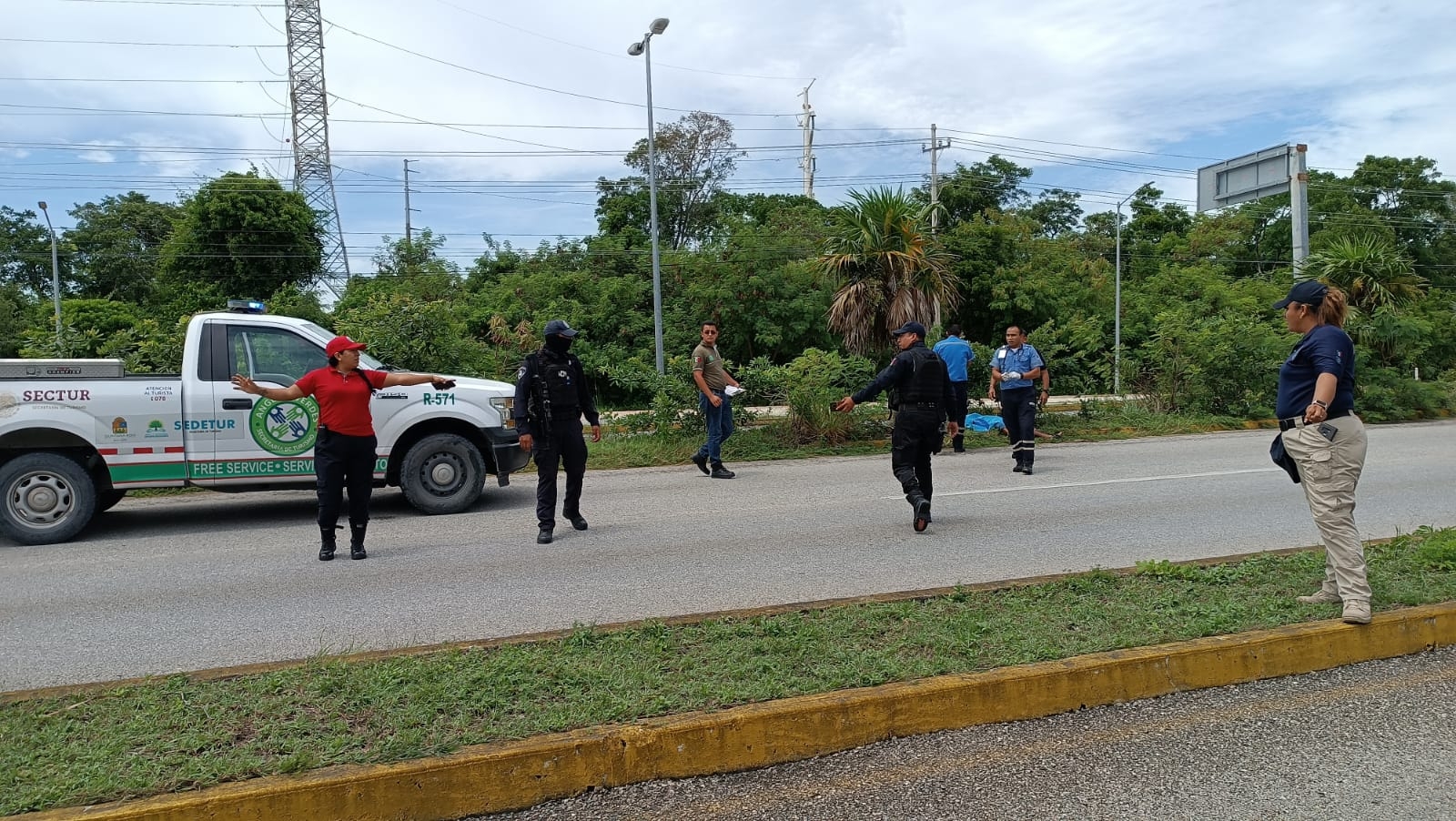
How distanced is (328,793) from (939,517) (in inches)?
260

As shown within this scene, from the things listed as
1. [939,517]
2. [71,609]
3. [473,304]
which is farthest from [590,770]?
[473,304]

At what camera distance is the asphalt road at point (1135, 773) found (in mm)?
3508

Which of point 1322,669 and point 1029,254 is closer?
point 1322,669

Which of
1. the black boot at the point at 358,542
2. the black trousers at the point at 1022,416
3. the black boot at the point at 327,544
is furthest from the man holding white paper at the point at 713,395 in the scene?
the black boot at the point at 327,544

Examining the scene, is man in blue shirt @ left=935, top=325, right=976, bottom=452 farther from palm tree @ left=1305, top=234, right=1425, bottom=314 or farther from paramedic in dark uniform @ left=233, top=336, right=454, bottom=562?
palm tree @ left=1305, top=234, right=1425, bottom=314

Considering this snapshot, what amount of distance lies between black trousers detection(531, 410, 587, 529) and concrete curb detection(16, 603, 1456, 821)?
450cm

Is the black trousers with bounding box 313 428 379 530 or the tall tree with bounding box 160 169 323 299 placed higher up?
the tall tree with bounding box 160 169 323 299

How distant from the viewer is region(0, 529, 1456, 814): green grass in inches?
142

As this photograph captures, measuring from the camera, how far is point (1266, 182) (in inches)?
830

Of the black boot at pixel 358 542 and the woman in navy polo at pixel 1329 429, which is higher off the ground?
the woman in navy polo at pixel 1329 429

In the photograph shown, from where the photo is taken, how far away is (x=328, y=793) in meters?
3.40

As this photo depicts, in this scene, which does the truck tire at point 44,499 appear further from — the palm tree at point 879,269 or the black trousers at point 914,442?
the palm tree at point 879,269

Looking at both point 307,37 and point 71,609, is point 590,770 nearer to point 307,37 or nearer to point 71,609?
point 71,609

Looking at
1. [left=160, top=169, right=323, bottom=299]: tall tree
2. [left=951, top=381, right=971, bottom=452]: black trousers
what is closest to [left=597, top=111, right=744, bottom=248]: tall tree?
[left=160, top=169, right=323, bottom=299]: tall tree
